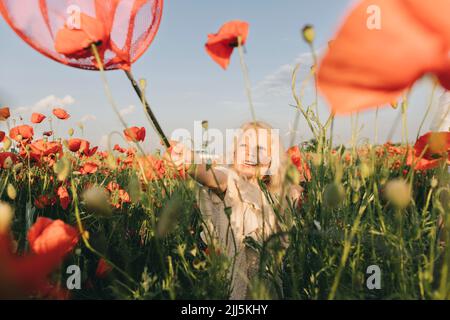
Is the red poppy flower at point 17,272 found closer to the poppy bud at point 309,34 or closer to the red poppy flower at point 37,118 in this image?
the poppy bud at point 309,34

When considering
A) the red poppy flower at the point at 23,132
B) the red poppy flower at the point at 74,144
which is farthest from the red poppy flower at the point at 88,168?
the red poppy flower at the point at 23,132

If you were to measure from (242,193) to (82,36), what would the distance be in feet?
2.42

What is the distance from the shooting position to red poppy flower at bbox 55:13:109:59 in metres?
0.60

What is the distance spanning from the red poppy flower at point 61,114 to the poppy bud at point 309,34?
1729 mm

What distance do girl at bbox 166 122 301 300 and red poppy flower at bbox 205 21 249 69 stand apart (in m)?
0.35

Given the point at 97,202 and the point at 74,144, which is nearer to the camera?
the point at 97,202

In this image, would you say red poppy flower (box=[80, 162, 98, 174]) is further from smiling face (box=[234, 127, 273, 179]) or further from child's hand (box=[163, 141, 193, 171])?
child's hand (box=[163, 141, 193, 171])

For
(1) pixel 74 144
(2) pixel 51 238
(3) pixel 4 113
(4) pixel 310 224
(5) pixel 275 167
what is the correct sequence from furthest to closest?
(1) pixel 74 144 → (3) pixel 4 113 → (5) pixel 275 167 → (4) pixel 310 224 → (2) pixel 51 238

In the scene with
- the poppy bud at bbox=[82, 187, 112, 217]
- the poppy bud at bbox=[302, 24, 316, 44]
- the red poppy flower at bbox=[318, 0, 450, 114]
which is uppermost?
the poppy bud at bbox=[302, 24, 316, 44]

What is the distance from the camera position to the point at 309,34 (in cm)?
56

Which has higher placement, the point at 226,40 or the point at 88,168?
the point at 226,40

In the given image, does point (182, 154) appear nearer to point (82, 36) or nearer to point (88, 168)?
point (82, 36)

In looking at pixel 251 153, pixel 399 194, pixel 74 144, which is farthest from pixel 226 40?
pixel 74 144

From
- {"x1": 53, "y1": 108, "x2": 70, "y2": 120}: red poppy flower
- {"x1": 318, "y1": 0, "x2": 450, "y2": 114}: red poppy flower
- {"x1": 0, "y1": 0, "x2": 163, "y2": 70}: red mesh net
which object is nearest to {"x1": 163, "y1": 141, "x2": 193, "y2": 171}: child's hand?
{"x1": 0, "y1": 0, "x2": 163, "y2": 70}: red mesh net
